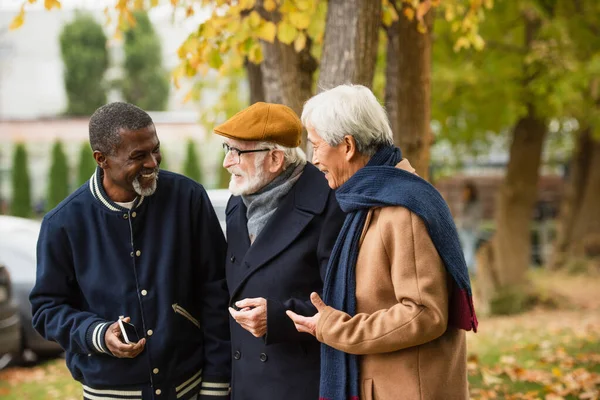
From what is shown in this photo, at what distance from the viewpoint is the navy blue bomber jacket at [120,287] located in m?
3.00

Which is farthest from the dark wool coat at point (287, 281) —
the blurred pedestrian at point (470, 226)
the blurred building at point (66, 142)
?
the blurred building at point (66, 142)

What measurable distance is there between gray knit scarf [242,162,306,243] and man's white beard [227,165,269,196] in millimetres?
33

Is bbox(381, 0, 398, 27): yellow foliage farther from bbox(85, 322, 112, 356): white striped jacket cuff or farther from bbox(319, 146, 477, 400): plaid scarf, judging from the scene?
bbox(85, 322, 112, 356): white striped jacket cuff

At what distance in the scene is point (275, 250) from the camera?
9.69 feet

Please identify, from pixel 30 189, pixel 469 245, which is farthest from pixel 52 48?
pixel 469 245

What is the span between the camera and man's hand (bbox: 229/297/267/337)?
2.84m

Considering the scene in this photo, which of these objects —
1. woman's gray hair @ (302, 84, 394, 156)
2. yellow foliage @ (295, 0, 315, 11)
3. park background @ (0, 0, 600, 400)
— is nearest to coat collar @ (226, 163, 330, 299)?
woman's gray hair @ (302, 84, 394, 156)

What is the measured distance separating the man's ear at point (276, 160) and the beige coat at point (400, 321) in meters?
0.49

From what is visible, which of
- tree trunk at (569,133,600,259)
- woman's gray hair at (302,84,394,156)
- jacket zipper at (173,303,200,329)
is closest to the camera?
woman's gray hair at (302,84,394,156)

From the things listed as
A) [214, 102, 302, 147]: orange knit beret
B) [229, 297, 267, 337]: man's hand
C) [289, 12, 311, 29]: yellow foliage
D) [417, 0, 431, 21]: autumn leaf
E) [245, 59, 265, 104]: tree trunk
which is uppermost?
[417, 0, 431, 21]: autumn leaf

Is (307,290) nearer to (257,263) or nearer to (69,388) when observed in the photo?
(257,263)

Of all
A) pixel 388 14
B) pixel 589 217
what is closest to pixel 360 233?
pixel 388 14

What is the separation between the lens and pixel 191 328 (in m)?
3.13

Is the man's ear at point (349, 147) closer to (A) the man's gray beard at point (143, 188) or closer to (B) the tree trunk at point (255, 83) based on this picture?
(A) the man's gray beard at point (143, 188)
